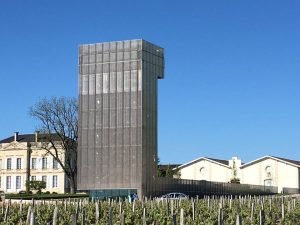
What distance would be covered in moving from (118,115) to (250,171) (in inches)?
1903

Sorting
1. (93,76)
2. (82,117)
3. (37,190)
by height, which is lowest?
(37,190)

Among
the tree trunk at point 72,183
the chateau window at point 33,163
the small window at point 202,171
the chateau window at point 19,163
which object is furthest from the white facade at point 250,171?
the chateau window at point 19,163

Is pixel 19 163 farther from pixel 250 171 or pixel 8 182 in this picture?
pixel 250 171

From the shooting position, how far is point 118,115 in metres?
A: 59.8

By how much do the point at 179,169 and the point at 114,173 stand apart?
47.8 m

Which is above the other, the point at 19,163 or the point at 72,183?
the point at 19,163

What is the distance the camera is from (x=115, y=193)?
59.7 metres

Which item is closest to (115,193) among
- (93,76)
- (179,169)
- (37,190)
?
(93,76)

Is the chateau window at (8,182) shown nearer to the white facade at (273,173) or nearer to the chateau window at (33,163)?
the chateau window at (33,163)

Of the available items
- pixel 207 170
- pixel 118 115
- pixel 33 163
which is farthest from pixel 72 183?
pixel 118 115

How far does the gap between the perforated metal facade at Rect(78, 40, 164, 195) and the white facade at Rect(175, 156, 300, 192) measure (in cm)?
4413

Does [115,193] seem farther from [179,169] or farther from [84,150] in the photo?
[179,169]

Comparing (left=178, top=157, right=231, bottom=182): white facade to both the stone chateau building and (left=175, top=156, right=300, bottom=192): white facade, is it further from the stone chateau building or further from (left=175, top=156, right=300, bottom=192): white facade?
the stone chateau building

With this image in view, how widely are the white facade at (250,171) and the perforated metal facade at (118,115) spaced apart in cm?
4413
